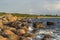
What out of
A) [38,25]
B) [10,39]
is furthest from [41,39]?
[38,25]

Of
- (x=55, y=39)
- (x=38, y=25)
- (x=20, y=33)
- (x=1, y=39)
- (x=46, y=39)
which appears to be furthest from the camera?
(x=38, y=25)

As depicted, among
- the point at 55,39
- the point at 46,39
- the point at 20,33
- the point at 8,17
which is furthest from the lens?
the point at 8,17

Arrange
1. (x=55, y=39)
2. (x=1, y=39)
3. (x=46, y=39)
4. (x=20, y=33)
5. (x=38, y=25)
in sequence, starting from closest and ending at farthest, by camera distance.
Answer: (x=1, y=39)
(x=46, y=39)
(x=55, y=39)
(x=20, y=33)
(x=38, y=25)

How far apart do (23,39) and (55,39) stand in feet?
15.6

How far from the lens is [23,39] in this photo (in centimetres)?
2316

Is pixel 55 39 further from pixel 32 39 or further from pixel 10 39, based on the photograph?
pixel 10 39

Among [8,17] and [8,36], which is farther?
[8,17]

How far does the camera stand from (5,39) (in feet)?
72.5

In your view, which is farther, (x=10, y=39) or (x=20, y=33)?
(x=20, y=33)

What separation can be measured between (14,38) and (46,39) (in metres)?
3.60

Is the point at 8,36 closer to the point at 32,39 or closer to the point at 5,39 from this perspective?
the point at 5,39

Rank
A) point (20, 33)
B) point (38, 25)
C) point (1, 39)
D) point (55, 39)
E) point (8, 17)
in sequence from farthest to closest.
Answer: point (8, 17), point (38, 25), point (20, 33), point (55, 39), point (1, 39)

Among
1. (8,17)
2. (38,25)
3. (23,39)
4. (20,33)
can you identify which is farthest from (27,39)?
(8,17)

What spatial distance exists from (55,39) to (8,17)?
27.1 metres
